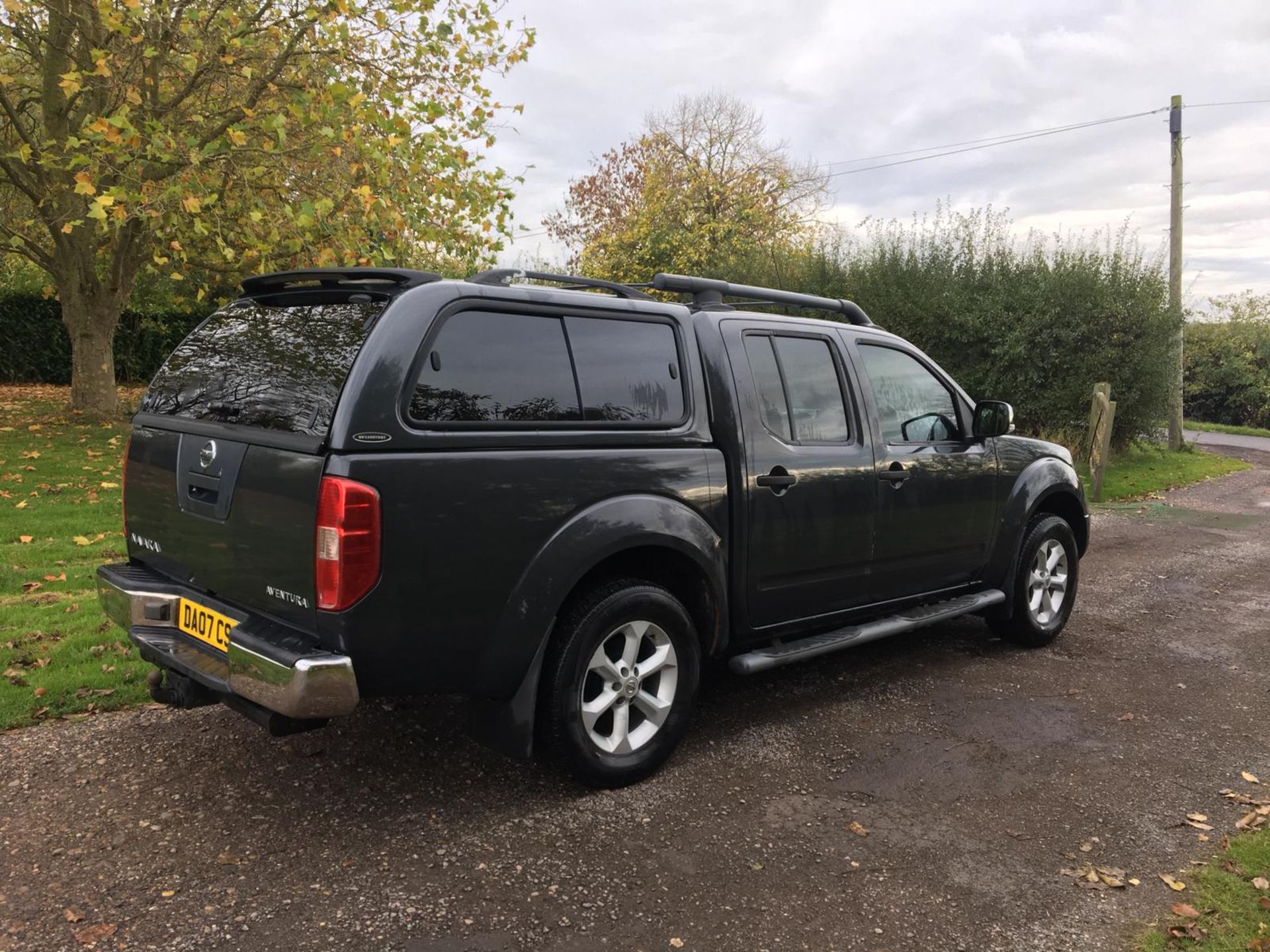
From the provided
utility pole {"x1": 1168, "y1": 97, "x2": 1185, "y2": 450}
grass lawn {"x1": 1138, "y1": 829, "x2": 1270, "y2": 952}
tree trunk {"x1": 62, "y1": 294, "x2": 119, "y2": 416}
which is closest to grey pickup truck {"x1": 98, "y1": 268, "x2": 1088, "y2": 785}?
grass lawn {"x1": 1138, "y1": 829, "x2": 1270, "y2": 952}

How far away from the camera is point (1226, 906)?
303 cm

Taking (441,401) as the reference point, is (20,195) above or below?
above

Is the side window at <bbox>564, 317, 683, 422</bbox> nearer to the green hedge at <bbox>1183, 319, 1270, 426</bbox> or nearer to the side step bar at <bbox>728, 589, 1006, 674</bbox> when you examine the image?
the side step bar at <bbox>728, 589, 1006, 674</bbox>

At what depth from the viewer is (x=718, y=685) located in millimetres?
5000

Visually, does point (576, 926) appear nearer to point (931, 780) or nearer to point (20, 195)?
point (931, 780)

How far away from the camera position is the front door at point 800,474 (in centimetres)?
418

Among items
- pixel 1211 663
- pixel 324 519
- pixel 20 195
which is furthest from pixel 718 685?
pixel 20 195

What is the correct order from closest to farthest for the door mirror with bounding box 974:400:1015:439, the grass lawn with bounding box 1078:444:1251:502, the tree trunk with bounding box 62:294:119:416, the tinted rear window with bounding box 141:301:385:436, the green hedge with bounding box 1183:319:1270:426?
the tinted rear window with bounding box 141:301:385:436, the door mirror with bounding box 974:400:1015:439, the grass lawn with bounding box 1078:444:1251:502, the tree trunk with bounding box 62:294:119:416, the green hedge with bounding box 1183:319:1270:426

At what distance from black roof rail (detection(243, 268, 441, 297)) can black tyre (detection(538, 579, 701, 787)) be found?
4.43 ft

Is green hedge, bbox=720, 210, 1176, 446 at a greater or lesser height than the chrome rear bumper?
greater

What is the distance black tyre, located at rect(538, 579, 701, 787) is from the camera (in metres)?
3.48

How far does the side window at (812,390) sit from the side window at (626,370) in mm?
692

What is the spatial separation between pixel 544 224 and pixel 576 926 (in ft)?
132

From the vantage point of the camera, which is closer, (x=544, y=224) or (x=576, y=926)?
(x=576, y=926)
